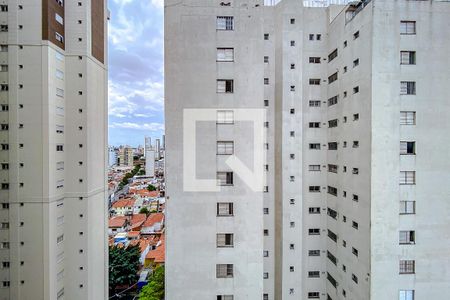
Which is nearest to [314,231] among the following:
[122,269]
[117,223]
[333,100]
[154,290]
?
[333,100]

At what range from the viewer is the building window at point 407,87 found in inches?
481

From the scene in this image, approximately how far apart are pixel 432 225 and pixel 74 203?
22452 mm

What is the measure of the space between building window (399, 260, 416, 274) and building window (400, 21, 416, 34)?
12.3 meters

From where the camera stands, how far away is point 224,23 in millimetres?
9445

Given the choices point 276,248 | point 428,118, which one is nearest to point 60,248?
point 276,248

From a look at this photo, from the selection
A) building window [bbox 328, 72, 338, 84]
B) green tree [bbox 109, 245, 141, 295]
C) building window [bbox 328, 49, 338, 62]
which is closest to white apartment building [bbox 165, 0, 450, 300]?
building window [bbox 328, 72, 338, 84]

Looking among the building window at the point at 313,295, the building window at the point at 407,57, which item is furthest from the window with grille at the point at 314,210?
the building window at the point at 407,57

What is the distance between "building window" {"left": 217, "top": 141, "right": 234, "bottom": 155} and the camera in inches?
371

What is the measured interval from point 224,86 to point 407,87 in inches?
405

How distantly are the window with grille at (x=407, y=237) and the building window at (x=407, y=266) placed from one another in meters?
1.01

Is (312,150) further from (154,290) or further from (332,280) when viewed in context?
(154,290)

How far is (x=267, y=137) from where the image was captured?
16.5 metres

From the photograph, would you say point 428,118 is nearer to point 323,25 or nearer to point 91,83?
point 323,25

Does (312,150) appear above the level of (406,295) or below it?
above
